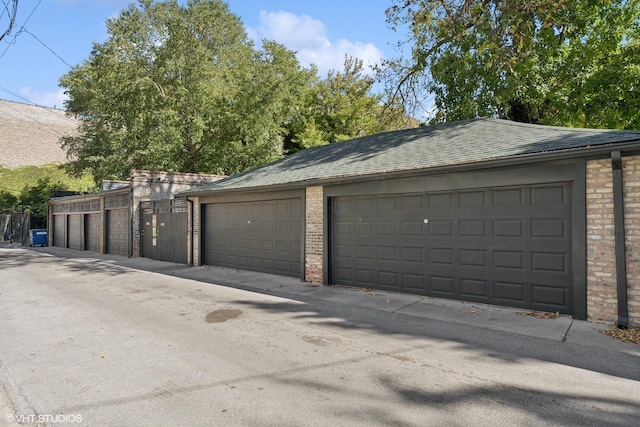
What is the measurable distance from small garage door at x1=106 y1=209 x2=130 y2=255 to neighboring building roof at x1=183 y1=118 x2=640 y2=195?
6.57 m

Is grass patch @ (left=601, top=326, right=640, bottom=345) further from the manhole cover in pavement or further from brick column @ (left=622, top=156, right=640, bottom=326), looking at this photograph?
the manhole cover in pavement

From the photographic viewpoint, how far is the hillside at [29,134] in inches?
2330

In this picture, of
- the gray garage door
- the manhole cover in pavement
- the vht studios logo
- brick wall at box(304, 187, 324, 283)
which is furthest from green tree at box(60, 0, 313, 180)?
the vht studios logo

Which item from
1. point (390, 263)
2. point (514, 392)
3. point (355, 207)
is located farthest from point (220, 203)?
point (514, 392)

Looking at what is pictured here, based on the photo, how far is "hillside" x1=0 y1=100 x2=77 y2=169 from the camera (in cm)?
5919

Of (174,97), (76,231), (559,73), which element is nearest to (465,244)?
(559,73)

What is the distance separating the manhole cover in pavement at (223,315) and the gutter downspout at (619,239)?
6398 mm

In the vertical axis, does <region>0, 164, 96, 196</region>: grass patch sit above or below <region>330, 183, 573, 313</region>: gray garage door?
above

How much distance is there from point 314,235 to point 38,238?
1055 inches

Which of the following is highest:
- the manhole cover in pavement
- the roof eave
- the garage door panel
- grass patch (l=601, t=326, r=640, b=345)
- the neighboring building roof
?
the neighboring building roof

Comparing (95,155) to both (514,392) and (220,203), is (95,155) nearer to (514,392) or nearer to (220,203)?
(220,203)

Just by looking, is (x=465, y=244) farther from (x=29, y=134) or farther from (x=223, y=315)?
(x=29, y=134)

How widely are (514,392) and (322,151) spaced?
1107cm

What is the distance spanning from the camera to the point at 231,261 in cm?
1330
